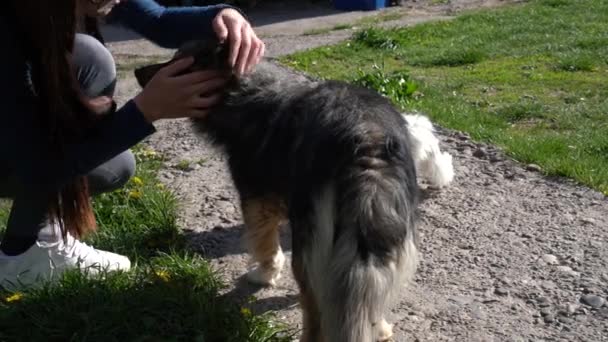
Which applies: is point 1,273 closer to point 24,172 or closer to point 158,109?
point 24,172

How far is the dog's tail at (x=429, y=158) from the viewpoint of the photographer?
420 cm

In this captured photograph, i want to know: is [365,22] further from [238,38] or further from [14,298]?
[14,298]

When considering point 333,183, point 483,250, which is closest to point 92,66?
point 333,183

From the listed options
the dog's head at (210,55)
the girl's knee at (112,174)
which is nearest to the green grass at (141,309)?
the girl's knee at (112,174)

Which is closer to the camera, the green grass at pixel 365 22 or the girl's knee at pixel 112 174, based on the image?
the girl's knee at pixel 112 174

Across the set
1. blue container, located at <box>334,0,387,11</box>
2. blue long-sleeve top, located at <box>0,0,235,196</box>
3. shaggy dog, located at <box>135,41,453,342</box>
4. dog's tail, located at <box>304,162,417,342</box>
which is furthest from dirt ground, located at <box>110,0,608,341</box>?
blue container, located at <box>334,0,387,11</box>

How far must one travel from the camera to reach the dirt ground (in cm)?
313

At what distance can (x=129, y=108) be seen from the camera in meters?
2.75

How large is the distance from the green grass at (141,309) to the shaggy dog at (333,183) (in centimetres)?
37

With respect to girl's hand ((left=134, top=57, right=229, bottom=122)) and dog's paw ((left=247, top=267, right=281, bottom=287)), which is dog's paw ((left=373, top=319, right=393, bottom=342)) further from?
girl's hand ((left=134, top=57, right=229, bottom=122))

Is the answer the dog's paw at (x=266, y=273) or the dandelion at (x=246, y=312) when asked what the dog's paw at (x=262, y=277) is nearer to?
the dog's paw at (x=266, y=273)

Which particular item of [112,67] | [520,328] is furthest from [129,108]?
[520,328]

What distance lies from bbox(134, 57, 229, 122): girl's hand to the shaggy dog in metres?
0.33

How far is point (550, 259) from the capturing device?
3578mm
